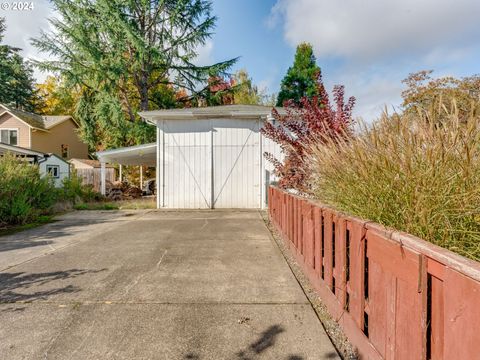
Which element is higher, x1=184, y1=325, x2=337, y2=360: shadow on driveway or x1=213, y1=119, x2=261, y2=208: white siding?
x1=213, y1=119, x2=261, y2=208: white siding

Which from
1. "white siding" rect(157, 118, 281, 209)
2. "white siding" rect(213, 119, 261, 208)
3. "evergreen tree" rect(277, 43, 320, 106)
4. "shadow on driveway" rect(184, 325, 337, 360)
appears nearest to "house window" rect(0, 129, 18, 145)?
"white siding" rect(157, 118, 281, 209)

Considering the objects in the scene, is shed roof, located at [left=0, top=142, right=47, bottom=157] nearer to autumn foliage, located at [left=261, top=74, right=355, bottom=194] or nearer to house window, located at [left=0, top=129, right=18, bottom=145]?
house window, located at [left=0, top=129, right=18, bottom=145]

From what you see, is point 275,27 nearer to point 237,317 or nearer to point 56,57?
point 56,57

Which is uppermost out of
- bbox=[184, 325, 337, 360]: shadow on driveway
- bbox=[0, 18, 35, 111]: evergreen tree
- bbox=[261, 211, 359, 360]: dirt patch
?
bbox=[0, 18, 35, 111]: evergreen tree

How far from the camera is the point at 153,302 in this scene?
2654 millimetres

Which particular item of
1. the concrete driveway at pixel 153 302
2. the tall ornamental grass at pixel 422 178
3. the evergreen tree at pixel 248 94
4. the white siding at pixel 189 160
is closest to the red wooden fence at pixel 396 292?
the tall ornamental grass at pixel 422 178

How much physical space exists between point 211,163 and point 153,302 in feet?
21.9

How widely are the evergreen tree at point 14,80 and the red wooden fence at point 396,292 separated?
121ft

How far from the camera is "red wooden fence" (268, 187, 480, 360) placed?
0.95 meters

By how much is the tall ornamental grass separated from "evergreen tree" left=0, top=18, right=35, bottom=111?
36.8 metres

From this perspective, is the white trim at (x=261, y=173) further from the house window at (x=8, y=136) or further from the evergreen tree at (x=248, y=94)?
the house window at (x=8, y=136)

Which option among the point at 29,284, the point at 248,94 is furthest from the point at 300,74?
the point at 29,284

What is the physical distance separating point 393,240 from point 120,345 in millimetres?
2002

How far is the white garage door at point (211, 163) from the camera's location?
29.6 ft
